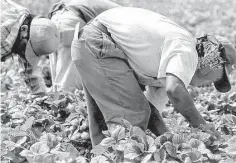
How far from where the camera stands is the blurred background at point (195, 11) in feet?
30.6

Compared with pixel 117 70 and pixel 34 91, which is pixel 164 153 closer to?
pixel 117 70

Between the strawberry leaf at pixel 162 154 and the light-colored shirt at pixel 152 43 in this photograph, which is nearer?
the strawberry leaf at pixel 162 154

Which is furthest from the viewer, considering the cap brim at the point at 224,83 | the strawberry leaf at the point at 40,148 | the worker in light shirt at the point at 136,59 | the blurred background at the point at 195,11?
the blurred background at the point at 195,11

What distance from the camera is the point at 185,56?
9.38 feet

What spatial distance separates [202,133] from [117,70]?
760 mm

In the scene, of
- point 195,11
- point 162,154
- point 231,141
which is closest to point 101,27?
point 162,154

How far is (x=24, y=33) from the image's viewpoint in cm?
412

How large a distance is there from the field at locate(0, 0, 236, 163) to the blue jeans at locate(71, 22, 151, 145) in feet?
0.79

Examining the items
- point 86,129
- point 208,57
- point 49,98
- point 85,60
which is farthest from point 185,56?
point 49,98

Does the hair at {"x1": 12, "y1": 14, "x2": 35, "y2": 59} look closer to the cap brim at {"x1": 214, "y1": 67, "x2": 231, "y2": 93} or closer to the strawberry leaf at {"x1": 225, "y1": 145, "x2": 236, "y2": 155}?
the cap brim at {"x1": 214, "y1": 67, "x2": 231, "y2": 93}

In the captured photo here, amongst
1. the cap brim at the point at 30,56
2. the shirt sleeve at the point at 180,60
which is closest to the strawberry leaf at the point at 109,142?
the shirt sleeve at the point at 180,60

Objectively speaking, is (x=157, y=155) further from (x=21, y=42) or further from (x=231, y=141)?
(x=21, y=42)

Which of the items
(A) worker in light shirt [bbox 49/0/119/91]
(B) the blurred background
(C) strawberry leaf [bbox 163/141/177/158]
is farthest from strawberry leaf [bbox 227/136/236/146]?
(B) the blurred background

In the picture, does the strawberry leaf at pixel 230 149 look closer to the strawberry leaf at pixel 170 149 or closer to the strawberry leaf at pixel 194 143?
the strawberry leaf at pixel 194 143
